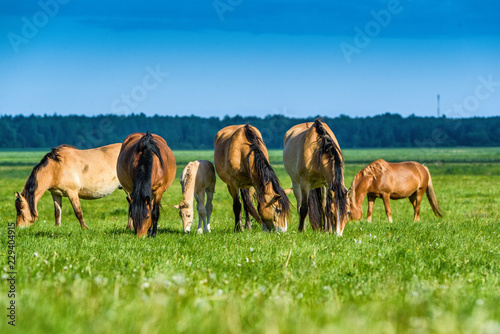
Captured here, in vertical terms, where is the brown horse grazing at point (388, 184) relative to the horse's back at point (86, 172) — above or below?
below

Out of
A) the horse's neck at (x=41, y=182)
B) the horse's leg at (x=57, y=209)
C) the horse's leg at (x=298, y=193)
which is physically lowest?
the horse's leg at (x=57, y=209)

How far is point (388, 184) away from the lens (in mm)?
15617

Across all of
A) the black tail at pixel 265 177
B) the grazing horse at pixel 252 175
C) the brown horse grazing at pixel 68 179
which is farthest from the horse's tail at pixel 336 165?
the brown horse grazing at pixel 68 179

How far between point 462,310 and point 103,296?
263cm

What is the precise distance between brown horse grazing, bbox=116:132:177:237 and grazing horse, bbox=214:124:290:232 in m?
1.25

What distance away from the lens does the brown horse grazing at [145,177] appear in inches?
365

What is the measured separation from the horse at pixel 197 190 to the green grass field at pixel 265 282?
149 cm

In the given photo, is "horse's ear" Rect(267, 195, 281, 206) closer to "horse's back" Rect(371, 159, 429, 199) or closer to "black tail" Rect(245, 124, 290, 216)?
"black tail" Rect(245, 124, 290, 216)

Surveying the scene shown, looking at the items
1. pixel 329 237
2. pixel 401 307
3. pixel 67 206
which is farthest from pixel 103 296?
pixel 67 206

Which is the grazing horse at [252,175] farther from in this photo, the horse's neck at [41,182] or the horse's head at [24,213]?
the horse's head at [24,213]

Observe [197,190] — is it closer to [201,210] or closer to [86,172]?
[201,210]

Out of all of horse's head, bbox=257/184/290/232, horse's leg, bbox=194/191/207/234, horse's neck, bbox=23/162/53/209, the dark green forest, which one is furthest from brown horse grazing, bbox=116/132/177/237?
the dark green forest

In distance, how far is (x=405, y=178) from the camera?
15.9 meters

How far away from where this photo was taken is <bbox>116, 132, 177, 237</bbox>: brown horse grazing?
9.28m
